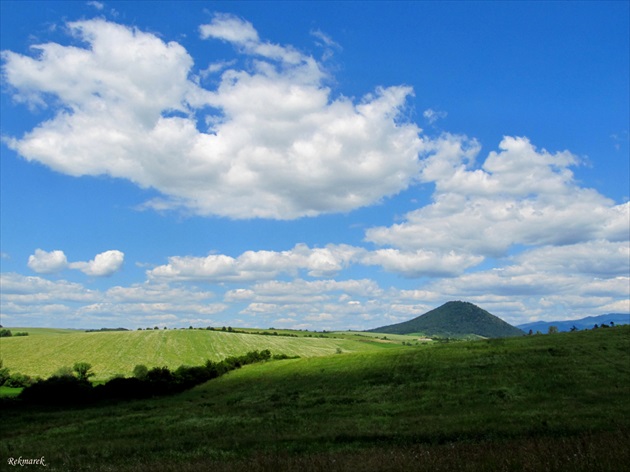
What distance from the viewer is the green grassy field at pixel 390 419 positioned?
1255 cm

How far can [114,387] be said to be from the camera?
67.9 m

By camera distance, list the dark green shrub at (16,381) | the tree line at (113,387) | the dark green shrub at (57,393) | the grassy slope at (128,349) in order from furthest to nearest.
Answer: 1. the grassy slope at (128,349)
2. the dark green shrub at (16,381)
3. the tree line at (113,387)
4. the dark green shrub at (57,393)

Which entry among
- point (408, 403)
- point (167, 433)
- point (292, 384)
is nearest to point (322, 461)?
point (167, 433)

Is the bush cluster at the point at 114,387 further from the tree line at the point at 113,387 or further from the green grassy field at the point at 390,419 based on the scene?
the green grassy field at the point at 390,419

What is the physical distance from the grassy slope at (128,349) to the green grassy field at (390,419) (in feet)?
188

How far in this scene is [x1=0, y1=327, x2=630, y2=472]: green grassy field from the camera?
1255cm

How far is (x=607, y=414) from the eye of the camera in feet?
84.7

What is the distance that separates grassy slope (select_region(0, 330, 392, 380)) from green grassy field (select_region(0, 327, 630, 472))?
57.4 metres

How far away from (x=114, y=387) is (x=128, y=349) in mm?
75552

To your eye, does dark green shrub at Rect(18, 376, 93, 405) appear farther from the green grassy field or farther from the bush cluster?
the green grassy field

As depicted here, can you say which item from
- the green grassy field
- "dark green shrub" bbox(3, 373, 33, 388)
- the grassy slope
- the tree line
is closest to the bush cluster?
the tree line

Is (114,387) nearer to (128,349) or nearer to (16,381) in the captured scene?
(16,381)

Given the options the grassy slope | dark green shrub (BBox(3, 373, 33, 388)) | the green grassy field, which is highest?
the green grassy field

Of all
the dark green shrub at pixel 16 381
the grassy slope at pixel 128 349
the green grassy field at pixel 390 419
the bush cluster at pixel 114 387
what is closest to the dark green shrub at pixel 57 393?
the bush cluster at pixel 114 387
